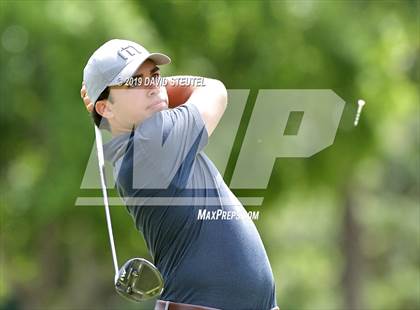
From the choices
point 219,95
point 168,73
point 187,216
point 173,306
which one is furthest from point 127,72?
point 168,73

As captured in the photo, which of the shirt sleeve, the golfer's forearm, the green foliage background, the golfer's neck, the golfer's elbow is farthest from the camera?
the green foliage background

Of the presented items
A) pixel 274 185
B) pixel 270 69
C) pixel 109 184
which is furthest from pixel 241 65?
pixel 109 184

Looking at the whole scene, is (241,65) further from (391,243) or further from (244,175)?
(391,243)

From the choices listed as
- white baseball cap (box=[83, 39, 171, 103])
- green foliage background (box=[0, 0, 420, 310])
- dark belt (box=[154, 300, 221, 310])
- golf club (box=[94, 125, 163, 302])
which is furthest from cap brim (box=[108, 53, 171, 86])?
green foliage background (box=[0, 0, 420, 310])

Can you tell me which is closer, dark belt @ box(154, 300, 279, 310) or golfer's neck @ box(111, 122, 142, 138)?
dark belt @ box(154, 300, 279, 310)

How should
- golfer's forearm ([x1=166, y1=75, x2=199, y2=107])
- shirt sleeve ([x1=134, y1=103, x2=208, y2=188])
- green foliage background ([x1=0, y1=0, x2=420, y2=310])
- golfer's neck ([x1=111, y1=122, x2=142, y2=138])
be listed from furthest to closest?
green foliage background ([x1=0, y1=0, x2=420, y2=310])
golfer's forearm ([x1=166, y1=75, x2=199, y2=107])
golfer's neck ([x1=111, y1=122, x2=142, y2=138])
shirt sleeve ([x1=134, y1=103, x2=208, y2=188])

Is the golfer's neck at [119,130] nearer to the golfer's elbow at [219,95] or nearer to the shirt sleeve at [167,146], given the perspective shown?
the shirt sleeve at [167,146]

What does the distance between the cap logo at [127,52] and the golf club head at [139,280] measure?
844 mm

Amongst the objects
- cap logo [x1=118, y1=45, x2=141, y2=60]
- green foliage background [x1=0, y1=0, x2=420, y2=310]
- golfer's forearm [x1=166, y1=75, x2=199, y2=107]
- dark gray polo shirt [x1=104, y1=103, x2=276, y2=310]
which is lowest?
dark gray polo shirt [x1=104, y1=103, x2=276, y2=310]

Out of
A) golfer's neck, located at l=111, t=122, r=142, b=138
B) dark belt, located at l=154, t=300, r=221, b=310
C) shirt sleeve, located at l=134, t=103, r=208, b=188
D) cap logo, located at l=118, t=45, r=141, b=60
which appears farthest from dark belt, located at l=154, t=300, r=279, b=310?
cap logo, located at l=118, t=45, r=141, b=60

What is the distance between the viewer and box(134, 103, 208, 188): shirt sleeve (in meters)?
4.84

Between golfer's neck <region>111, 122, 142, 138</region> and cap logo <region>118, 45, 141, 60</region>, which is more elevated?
cap logo <region>118, 45, 141, 60</region>

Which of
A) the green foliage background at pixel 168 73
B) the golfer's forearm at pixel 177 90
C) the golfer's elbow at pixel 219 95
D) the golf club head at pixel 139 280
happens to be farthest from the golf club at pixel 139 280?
the green foliage background at pixel 168 73

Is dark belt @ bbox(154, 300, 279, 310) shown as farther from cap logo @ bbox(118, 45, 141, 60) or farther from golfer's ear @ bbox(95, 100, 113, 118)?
cap logo @ bbox(118, 45, 141, 60)
